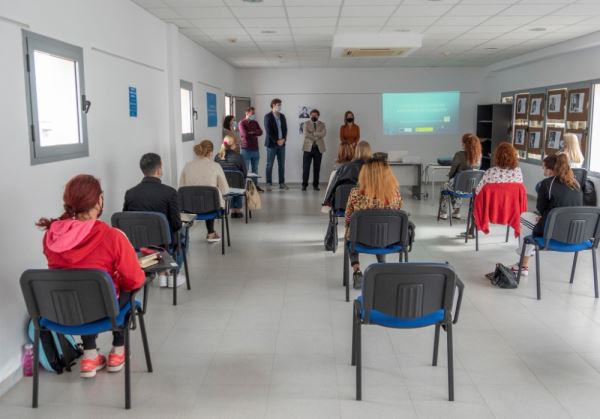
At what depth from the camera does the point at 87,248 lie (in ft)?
8.77

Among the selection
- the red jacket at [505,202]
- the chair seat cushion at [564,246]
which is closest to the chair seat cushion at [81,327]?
the chair seat cushion at [564,246]

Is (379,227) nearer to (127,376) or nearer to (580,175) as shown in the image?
(127,376)

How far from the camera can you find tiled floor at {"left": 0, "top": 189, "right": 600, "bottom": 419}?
2.80 meters

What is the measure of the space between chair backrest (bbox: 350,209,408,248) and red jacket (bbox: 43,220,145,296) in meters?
1.86

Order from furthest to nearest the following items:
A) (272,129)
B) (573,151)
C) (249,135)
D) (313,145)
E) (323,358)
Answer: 1. (313,145)
2. (272,129)
3. (249,135)
4. (573,151)
5. (323,358)

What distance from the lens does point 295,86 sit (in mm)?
12383

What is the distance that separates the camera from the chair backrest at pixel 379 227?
4.08 meters

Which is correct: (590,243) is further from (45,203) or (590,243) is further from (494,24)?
(45,203)

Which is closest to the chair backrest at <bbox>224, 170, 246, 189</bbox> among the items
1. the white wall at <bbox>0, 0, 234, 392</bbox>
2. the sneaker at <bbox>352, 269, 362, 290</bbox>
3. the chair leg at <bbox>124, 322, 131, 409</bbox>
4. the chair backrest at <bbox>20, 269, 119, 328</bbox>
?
the white wall at <bbox>0, 0, 234, 392</bbox>

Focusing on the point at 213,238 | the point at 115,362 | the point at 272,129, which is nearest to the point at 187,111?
the point at 213,238

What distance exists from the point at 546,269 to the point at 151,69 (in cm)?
473

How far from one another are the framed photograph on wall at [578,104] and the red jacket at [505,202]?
3487mm

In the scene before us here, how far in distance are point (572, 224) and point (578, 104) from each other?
477 cm

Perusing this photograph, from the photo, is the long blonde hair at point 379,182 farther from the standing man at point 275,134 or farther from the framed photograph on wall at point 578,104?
the standing man at point 275,134
